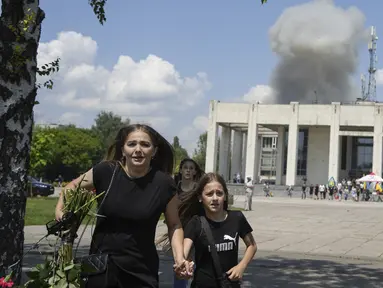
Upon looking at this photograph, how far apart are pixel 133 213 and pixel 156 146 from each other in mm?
577

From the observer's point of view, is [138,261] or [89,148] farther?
[89,148]

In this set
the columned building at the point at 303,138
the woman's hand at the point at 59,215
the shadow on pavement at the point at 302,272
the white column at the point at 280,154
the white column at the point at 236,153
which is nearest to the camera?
the woman's hand at the point at 59,215

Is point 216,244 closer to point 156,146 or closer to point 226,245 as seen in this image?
point 226,245

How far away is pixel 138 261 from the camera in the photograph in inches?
141

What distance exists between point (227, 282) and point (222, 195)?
0.63 m

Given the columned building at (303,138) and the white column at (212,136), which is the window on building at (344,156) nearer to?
the columned building at (303,138)

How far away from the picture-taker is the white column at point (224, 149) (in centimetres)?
8419

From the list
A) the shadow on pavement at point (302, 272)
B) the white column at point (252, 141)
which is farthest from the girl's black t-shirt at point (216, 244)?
the white column at point (252, 141)

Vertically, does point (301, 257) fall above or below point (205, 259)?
below

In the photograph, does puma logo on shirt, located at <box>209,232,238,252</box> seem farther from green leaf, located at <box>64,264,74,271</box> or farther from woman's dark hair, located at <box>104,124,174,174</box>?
green leaf, located at <box>64,264,74,271</box>

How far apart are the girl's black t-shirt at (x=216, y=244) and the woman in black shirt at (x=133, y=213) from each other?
15.7 inches

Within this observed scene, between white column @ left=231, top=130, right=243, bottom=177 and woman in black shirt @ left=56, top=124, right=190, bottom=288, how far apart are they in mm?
85326

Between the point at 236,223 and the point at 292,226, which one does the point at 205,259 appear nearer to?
the point at 236,223

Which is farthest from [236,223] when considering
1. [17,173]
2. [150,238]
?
[17,173]
